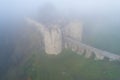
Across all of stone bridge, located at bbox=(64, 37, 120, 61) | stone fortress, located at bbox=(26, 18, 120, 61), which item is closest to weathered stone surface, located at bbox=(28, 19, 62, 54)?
stone fortress, located at bbox=(26, 18, 120, 61)

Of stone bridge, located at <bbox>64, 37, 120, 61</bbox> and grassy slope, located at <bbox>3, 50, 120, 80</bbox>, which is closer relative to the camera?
grassy slope, located at <bbox>3, 50, 120, 80</bbox>

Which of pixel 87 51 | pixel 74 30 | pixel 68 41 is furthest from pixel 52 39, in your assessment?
pixel 87 51

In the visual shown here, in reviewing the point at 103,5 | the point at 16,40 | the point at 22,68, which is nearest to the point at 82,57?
the point at 22,68

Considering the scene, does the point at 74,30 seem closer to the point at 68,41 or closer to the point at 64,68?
the point at 68,41

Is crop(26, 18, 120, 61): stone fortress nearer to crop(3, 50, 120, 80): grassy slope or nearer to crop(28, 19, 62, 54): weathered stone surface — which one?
crop(28, 19, 62, 54): weathered stone surface

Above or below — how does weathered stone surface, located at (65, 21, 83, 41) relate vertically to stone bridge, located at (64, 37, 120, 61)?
above

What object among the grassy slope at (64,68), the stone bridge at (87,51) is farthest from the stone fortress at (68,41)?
the grassy slope at (64,68)

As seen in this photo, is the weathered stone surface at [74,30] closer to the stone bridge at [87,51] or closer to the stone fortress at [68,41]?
the stone fortress at [68,41]

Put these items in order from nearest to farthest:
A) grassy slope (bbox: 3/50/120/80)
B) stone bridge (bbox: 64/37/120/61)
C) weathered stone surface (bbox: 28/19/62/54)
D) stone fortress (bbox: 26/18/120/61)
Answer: grassy slope (bbox: 3/50/120/80)
stone bridge (bbox: 64/37/120/61)
stone fortress (bbox: 26/18/120/61)
weathered stone surface (bbox: 28/19/62/54)
